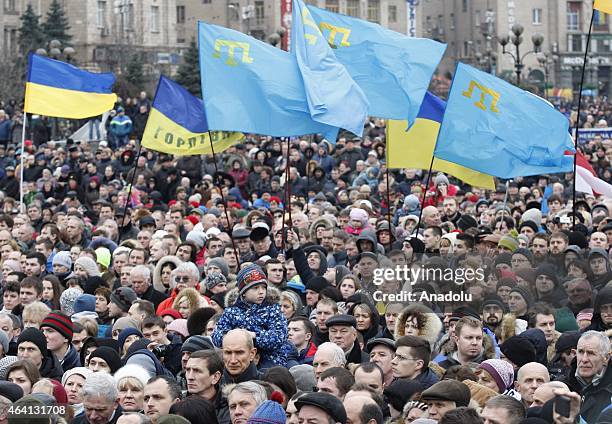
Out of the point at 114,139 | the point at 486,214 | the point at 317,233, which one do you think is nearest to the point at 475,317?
the point at 317,233

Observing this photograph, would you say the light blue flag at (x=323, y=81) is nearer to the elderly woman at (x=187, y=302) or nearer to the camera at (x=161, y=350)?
the elderly woman at (x=187, y=302)

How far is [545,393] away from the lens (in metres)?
8.36

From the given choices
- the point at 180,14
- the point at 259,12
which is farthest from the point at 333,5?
the point at 180,14

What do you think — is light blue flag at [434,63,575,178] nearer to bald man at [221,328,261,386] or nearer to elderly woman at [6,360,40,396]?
bald man at [221,328,261,386]

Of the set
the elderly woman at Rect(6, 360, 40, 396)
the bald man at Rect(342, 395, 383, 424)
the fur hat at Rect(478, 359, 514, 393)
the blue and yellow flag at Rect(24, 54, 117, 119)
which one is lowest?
the elderly woman at Rect(6, 360, 40, 396)

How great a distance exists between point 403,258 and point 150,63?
65.7 m

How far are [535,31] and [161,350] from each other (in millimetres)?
91984

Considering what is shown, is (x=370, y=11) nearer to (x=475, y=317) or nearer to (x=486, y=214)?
(x=486, y=214)

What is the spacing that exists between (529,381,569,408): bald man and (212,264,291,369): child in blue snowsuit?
2.18 metres

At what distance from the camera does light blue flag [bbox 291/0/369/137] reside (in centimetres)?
1410

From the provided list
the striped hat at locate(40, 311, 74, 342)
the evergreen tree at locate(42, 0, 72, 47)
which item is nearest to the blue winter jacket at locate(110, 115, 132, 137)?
the striped hat at locate(40, 311, 74, 342)

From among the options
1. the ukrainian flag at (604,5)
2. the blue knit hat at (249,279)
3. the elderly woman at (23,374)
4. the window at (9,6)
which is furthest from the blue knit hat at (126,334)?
the window at (9,6)

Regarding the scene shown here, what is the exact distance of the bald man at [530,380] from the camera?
902cm

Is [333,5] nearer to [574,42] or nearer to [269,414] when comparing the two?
[574,42]
